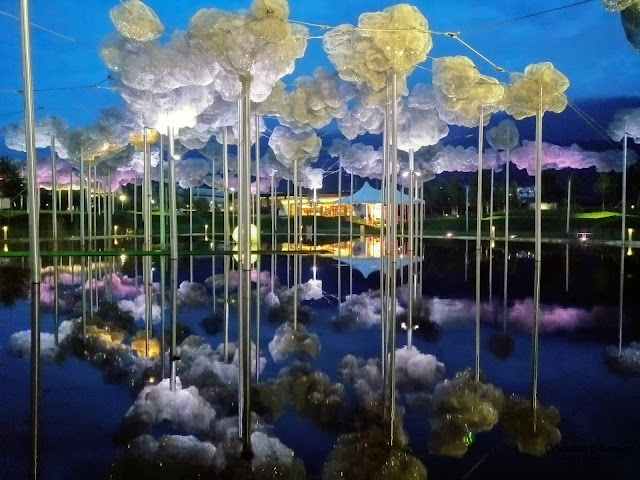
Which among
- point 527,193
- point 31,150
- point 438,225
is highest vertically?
point 527,193

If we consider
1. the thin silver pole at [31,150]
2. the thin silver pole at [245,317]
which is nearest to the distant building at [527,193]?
the thin silver pole at [245,317]

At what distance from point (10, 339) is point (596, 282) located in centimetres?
1317

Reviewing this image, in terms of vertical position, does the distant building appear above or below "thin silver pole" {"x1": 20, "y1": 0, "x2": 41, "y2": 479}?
above

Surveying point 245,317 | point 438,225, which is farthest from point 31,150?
point 438,225

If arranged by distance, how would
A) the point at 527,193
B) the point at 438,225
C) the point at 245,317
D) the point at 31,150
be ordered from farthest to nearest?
the point at 527,193 < the point at 438,225 < the point at 245,317 < the point at 31,150

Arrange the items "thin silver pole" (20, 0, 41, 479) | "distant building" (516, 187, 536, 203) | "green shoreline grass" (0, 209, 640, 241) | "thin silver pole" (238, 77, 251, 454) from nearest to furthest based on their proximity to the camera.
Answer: "thin silver pole" (238, 77, 251, 454), "thin silver pole" (20, 0, 41, 479), "green shoreline grass" (0, 209, 640, 241), "distant building" (516, 187, 536, 203)

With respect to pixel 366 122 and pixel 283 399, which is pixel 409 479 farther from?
pixel 366 122

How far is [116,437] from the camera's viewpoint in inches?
193

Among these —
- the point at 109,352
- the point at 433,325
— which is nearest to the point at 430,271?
the point at 433,325

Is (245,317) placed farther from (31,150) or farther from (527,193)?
(527,193)

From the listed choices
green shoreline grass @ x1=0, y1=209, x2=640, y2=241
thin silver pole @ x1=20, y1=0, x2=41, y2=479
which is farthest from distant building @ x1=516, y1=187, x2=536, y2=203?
thin silver pole @ x1=20, y1=0, x2=41, y2=479

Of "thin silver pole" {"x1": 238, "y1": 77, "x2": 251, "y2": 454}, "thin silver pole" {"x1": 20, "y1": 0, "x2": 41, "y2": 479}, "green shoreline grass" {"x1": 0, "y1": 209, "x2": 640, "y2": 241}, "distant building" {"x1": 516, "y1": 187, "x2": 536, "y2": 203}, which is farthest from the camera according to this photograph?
"distant building" {"x1": 516, "y1": 187, "x2": 536, "y2": 203}

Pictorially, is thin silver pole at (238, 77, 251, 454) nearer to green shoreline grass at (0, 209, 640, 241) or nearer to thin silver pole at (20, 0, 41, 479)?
thin silver pole at (20, 0, 41, 479)

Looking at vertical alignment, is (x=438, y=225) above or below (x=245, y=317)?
above
